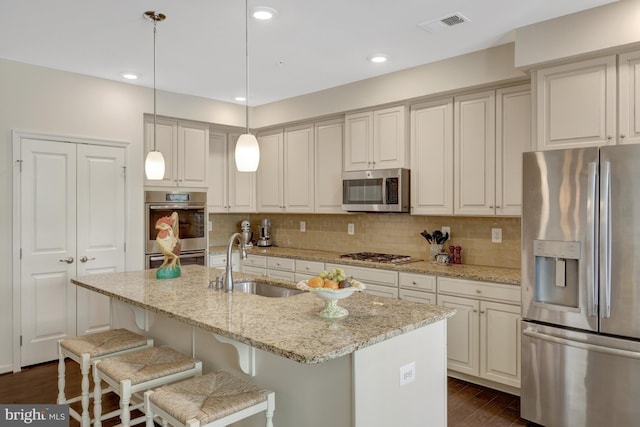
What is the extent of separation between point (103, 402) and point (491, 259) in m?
3.28

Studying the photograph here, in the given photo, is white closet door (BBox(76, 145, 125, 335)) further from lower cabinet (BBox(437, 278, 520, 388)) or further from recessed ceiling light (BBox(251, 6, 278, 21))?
lower cabinet (BBox(437, 278, 520, 388))

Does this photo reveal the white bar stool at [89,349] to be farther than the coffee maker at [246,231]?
No

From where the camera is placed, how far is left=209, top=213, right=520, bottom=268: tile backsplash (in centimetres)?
387

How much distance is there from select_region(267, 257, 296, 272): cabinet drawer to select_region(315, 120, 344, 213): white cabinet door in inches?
25.7

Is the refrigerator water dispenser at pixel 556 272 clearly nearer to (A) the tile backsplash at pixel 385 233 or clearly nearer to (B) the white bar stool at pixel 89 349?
(A) the tile backsplash at pixel 385 233

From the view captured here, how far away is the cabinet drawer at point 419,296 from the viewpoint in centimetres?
364

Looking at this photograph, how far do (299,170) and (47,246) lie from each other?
265cm

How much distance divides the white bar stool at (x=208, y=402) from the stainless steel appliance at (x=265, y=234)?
3.80m

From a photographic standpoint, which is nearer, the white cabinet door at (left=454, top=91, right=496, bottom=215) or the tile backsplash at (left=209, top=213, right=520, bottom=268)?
the white cabinet door at (left=454, top=91, right=496, bottom=215)

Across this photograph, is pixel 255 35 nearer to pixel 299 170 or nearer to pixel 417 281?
pixel 299 170

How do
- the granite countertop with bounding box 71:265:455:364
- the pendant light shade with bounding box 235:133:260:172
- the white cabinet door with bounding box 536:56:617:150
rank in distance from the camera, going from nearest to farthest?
the granite countertop with bounding box 71:265:455:364 → the pendant light shade with bounding box 235:133:260:172 → the white cabinet door with bounding box 536:56:617:150

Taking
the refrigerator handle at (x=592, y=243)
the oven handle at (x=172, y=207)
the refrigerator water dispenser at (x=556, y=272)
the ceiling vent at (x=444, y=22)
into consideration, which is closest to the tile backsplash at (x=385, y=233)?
the oven handle at (x=172, y=207)

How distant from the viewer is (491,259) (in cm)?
391

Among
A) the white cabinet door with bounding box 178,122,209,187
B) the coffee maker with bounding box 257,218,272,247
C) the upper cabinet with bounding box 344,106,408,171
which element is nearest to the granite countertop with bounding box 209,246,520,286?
the upper cabinet with bounding box 344,106,408,171
